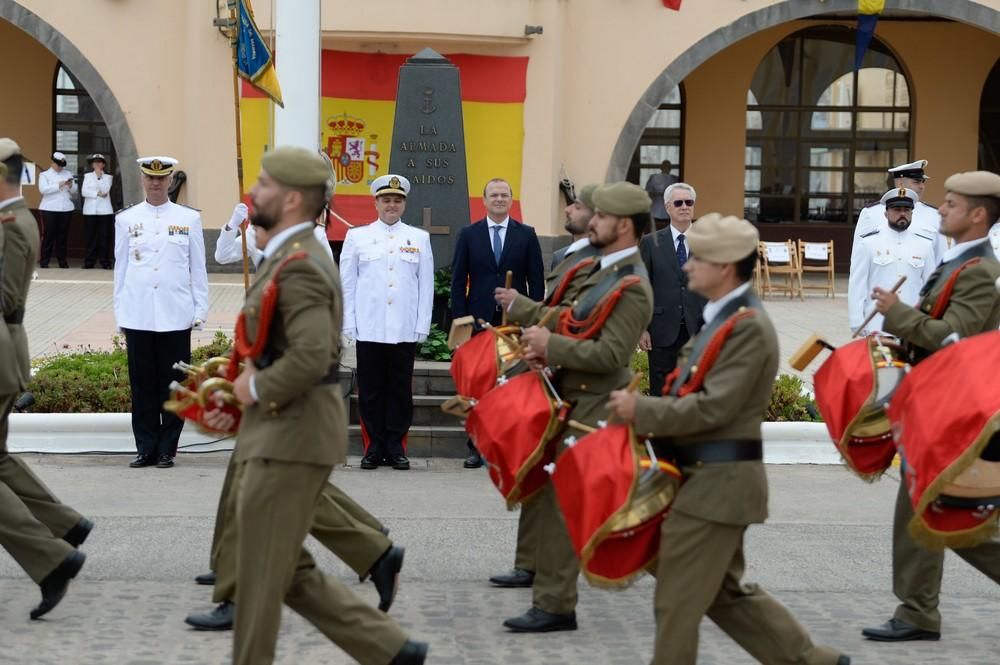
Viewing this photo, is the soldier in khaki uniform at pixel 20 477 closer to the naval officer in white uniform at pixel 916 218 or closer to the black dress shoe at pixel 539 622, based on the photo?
the black dress shoe at pixel 539 622

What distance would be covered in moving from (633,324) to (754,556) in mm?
2307

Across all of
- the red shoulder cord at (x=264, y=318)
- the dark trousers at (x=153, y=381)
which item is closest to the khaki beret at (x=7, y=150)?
the red shoulder cord at (x=264, y=318)

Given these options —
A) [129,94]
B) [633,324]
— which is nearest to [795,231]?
[129,94]

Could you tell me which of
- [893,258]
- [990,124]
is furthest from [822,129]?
[893,258]

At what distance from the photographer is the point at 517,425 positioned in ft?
21.1

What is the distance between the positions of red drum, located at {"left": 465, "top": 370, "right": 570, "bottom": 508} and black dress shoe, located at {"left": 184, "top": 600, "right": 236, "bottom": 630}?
4.11 feet

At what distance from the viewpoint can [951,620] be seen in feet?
22.6

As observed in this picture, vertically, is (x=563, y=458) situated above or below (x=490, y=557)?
above

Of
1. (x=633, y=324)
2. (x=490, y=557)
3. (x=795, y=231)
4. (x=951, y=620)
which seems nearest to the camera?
(x=633, y=324)

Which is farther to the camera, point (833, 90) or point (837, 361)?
point (833, 90)

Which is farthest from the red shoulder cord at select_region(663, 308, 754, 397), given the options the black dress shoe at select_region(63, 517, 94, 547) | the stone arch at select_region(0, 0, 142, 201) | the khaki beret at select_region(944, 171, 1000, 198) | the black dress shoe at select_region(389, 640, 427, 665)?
the stone arch at select_region(0, 0, 142, 201)

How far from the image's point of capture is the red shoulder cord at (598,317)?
20.4ft

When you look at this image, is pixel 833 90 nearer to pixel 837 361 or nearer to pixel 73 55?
Result: pixel 73 55

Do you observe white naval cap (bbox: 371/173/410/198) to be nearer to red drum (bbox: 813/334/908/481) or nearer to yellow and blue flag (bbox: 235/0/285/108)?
yellow and blue flag (bbox: 235/0/285/108)
